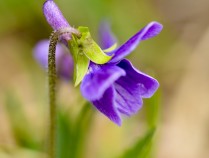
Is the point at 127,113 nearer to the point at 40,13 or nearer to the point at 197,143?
the point at 197,143

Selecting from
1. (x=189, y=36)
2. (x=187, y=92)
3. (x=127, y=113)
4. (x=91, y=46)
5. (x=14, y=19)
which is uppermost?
(x=14, y=19)

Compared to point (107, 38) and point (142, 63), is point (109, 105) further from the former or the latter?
point (142, 63)

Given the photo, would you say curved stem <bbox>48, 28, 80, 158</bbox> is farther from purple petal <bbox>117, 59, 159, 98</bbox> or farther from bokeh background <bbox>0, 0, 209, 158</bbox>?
bokeh background <bbox>0, 0, 209, 158</bbox>

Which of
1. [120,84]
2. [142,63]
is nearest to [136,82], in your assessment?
[120,84]

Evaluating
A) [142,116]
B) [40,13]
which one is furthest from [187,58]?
[40,13]

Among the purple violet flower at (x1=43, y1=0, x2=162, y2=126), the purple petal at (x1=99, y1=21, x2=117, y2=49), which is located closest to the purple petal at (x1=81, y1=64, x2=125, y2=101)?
the purple violet flower at (x1=43, y1=0, x2=162, y2=126)
